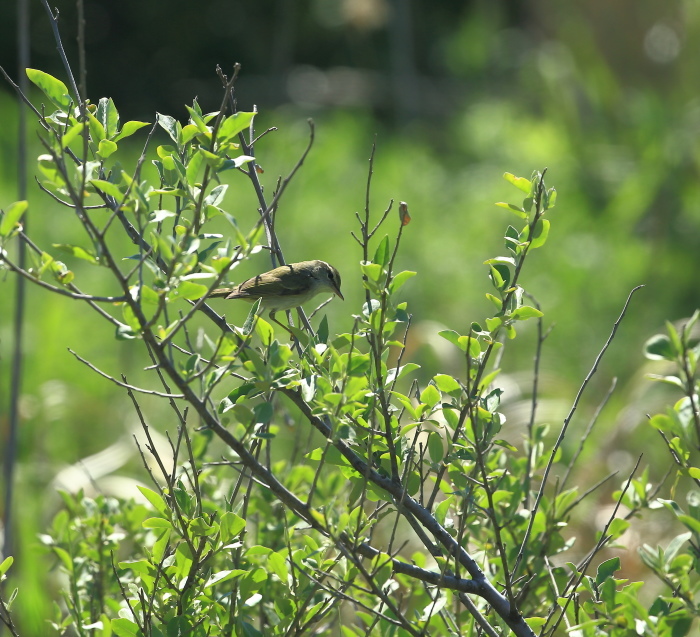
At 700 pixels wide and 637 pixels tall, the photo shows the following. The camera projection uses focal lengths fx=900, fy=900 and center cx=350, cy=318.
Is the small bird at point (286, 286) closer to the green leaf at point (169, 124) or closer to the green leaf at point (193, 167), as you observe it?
the green leaf at point (169, 124)

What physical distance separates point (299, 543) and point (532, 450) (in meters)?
0.64

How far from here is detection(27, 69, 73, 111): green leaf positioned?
159 cm

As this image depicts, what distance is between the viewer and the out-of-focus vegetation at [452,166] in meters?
4.75

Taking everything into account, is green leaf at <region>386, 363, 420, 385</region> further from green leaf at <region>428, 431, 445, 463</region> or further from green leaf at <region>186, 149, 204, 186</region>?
green leaf at <region>186, 149, 204, 186</region>

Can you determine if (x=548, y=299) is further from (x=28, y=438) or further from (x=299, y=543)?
(x=299, y=543)

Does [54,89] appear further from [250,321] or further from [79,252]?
[250,321]

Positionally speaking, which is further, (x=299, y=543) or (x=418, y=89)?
(x=418, y=89)

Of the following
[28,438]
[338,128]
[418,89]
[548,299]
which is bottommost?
[28,438]

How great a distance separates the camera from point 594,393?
5004 mm

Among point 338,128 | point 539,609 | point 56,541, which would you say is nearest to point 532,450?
point 539,609

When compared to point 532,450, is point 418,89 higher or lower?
higher

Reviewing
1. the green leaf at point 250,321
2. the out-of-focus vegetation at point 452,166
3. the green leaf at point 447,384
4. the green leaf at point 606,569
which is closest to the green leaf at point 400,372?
the green leaf at point 447,384

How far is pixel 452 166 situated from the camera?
8.63 m

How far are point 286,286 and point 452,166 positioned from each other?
5.63 metres
